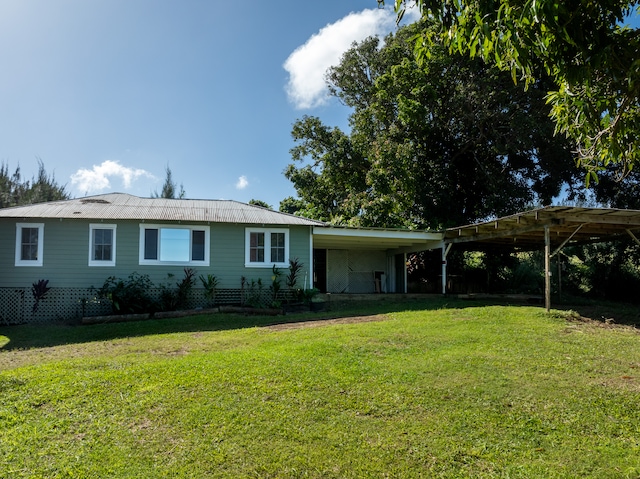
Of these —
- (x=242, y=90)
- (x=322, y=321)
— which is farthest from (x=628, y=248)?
(x=242, y=90)

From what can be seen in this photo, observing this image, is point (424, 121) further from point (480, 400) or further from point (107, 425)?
point (107, 425)

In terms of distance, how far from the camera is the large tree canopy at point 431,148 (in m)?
19.0

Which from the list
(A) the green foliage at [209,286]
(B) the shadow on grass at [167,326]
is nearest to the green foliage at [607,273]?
(B) the shadow on grass at [167,326]

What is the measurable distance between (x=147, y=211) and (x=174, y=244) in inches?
56.5

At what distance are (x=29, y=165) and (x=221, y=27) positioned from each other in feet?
88.1

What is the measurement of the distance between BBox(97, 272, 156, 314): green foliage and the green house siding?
0.97 ft

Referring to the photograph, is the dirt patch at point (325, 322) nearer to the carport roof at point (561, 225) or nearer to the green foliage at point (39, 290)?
the carport roof at point (561, 225)

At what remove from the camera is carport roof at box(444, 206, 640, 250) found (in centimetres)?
1018

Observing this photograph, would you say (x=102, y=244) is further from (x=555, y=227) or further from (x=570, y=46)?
(x=555, y=227)

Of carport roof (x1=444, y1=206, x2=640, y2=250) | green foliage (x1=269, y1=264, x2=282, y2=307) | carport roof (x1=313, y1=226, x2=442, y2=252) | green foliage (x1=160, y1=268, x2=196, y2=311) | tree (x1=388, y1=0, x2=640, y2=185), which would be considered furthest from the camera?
carport roof (x1=313, y1=226, x2=442, y2=252)

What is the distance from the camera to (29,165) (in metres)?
30.7

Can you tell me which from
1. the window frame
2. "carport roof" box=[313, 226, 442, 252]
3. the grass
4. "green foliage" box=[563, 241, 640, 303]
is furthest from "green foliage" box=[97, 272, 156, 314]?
"green foliage" box=[563, 241, 640, 303]

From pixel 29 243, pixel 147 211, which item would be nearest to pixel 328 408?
pixel 147 211

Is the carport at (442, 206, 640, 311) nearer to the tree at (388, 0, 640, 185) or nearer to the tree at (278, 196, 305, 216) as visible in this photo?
the tree at (388, 0, 640, 185)
